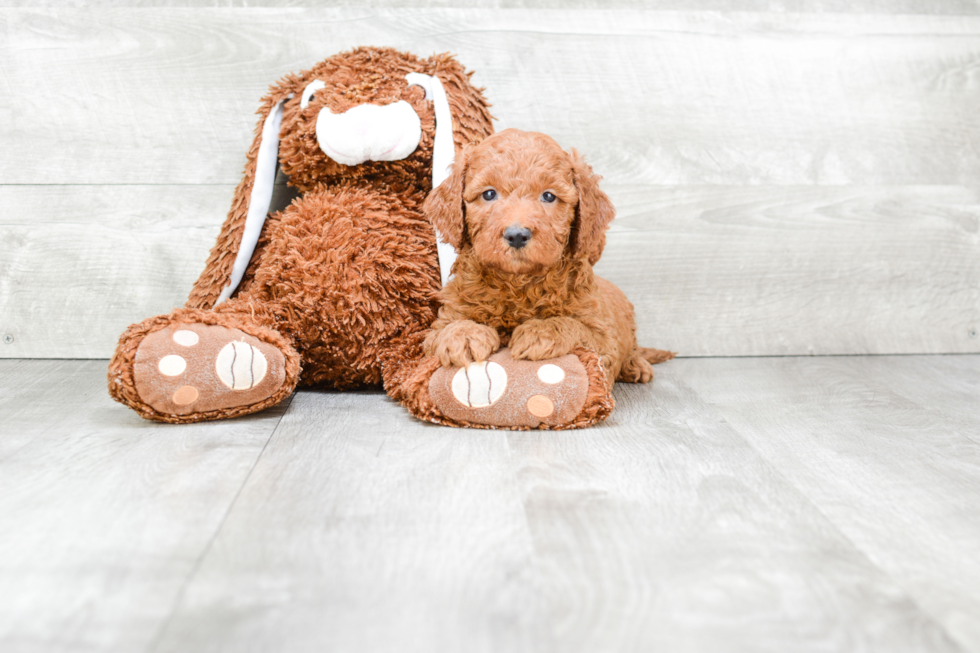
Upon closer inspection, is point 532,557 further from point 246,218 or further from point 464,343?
point 246,218

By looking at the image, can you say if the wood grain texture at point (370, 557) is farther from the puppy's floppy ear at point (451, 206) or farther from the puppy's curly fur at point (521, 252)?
the puppy's floppy ear at point (451, 206)

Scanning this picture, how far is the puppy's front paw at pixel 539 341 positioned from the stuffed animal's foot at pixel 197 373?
0.37 meters

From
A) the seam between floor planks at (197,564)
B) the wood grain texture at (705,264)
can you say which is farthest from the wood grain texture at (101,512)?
the wood grain texture at (705,264)

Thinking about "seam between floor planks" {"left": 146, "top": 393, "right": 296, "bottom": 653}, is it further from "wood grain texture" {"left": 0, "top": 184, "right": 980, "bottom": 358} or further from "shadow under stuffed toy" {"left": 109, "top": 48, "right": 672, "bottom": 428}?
"wood grain texture" {"left": 0, "top": 184, "right": 980, "bottom": 358}

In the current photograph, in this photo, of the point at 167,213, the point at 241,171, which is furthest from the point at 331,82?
the point at 167,213

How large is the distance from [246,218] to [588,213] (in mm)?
662

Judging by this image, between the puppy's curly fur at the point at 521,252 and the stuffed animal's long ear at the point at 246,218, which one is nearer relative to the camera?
the puppy's curly fur at the point at 521,252

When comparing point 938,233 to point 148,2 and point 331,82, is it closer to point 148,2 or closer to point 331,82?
point 331,82

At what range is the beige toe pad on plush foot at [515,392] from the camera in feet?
3.87

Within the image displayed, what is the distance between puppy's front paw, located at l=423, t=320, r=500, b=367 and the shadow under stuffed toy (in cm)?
2

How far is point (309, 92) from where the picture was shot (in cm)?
145

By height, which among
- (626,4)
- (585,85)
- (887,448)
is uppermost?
(626,4)

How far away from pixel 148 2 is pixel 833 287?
1.66 metres

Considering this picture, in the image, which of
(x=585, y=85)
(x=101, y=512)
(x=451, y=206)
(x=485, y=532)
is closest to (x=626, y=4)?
(x=585, y=85)
